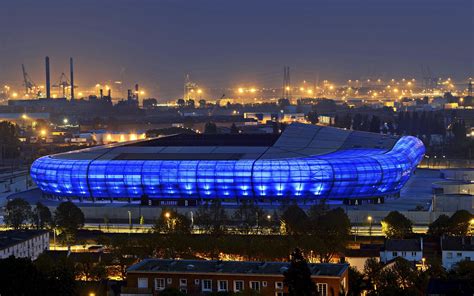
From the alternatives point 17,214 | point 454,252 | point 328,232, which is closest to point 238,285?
point 454,252

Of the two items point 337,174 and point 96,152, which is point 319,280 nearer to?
point 337,174

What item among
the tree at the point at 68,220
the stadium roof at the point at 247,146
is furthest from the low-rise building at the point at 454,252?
the stadium roof at the point at 247,146

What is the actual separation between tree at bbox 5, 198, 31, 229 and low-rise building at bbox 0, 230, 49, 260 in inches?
119

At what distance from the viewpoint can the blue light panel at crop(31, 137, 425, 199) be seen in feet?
118

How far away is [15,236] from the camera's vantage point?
27.1 meters

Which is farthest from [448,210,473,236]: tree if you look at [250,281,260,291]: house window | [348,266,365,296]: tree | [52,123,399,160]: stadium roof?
[52,123,399,160]: stadium roof

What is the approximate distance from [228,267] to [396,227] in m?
8.74

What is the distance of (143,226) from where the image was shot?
3316cm

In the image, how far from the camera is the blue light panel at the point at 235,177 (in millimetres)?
36062

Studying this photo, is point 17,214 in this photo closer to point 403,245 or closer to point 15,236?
point 15,236

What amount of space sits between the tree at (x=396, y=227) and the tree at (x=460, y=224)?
1122 millimetres

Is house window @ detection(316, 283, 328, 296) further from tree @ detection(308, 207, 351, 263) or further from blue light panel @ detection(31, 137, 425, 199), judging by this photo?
blue light panel @ detection(31, 137, 425, 199)

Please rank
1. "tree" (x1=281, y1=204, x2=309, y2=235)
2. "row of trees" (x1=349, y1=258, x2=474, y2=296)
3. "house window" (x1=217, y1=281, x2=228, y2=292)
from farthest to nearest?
"tree" (x1=281, y1=204, x2=309, y2=235), "house window" (x1=217, y1=281, x2=228, y2=292), "row of trees" (x1=349, y1=258, x2=474, y2=296)

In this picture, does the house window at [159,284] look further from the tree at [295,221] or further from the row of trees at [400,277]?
the tree at [295,221]
